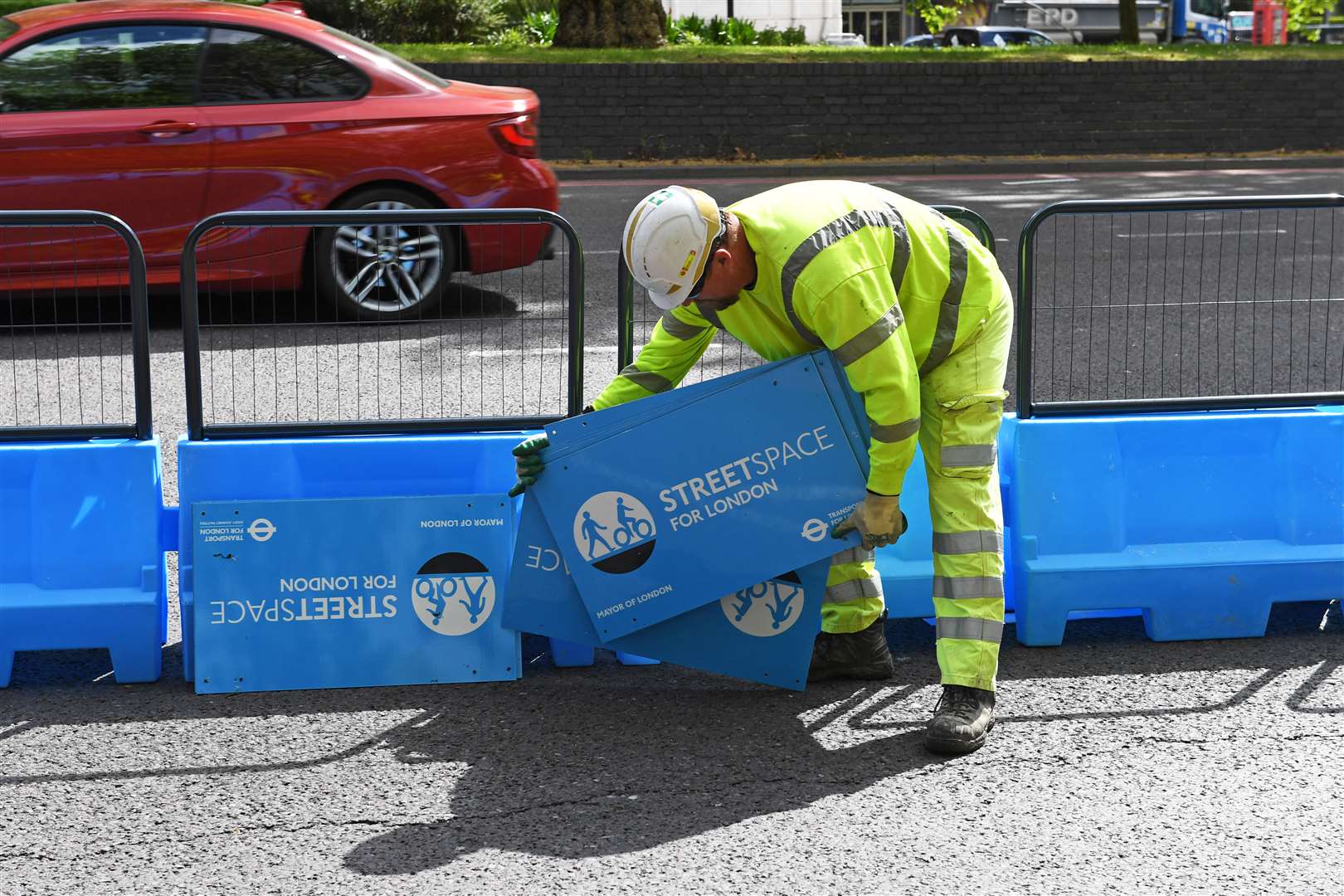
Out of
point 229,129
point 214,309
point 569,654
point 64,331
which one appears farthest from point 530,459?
point 229,129

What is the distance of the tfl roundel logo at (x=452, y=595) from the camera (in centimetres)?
470

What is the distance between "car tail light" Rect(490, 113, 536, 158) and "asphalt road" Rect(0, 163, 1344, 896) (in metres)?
5.20

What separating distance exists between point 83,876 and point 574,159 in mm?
17017

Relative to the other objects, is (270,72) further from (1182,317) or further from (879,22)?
(879,22)

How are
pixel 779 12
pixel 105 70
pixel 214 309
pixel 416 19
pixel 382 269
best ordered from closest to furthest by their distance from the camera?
1. pixel 382 269
2. pixel 214 309
3. pixel 105 70
4. pixel 416 19
5. pixel 779 12

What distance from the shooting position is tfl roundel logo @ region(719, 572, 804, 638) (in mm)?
4535

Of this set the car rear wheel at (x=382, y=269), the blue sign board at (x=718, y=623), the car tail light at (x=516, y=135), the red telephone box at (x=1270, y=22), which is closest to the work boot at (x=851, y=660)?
the blue sign board at (x=718, y=623)

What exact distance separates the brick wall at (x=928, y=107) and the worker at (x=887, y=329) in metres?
15.9

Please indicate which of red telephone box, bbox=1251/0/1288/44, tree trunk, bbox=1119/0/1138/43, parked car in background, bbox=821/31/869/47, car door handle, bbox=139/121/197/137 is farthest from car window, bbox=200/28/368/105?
parked car in background, bbox=821/31/869/47

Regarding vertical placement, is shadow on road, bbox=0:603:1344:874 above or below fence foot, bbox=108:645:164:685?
below

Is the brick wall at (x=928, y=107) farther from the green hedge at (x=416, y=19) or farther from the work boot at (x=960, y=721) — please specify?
the work boot at (x=960, y=721)

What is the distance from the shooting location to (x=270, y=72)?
9.41 meters

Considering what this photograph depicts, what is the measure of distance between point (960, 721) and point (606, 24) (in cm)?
1912

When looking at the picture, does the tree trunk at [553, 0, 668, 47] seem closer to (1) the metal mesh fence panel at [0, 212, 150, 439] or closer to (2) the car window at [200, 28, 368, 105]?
(2) the car window at [200, 28, 368, 105]
